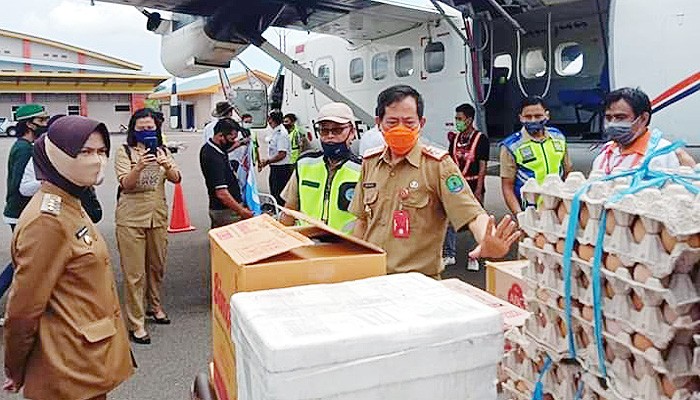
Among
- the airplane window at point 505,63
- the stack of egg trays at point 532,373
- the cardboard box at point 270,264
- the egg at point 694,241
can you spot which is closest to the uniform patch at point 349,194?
the cardboard box at point 270,264

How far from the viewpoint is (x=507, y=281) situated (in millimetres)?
2449

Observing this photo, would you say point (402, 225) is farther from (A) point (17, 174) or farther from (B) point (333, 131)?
(A) point (17, 174)

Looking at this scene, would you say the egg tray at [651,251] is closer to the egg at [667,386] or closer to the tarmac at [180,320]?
the egg at [667,386]

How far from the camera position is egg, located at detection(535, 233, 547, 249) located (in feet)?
5.20

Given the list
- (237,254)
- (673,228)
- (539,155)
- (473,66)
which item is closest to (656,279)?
(673,228)

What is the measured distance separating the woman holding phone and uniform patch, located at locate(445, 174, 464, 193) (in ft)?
8.73

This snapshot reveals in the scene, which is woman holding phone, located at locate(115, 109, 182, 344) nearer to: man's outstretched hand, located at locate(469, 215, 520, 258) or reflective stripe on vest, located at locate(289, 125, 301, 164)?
man's outstretched hand, located at locate(469, 215, 520, 258)

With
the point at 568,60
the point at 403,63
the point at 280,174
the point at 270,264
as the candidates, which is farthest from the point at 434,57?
the point at 270,264

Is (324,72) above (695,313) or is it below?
above

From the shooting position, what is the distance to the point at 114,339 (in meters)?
2.44

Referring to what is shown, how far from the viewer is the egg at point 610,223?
1.36 metres

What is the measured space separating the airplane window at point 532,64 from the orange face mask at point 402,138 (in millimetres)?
5989

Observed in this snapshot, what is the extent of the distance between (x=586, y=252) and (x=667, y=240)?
0.76 ft

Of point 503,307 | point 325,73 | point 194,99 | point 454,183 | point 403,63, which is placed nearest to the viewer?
point 503,307
